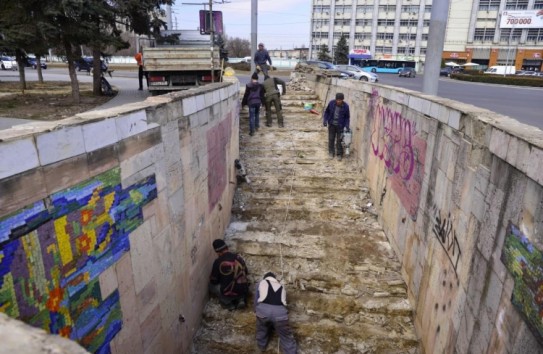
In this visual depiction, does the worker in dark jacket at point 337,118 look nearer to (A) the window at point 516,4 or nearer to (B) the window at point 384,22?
(A) the window at point 516,4

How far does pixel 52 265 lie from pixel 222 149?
5193mm

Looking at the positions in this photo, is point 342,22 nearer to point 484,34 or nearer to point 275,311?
point 484,34

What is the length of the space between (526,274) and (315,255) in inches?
186

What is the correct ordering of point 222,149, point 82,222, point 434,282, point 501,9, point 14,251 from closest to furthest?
point 14,251 → point 82,222 → point 434,282 → point 222,149 → point 501,9

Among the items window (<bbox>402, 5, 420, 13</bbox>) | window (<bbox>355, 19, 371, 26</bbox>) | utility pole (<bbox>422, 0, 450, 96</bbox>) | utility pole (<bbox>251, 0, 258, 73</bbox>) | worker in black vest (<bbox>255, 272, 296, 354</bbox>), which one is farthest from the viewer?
window (<bbox>355, 19, 371, 26</bbox>)

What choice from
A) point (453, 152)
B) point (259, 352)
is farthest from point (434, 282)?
point (259, 352)

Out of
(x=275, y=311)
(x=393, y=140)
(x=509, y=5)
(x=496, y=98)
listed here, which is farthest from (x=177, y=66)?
(x=509, y=5)

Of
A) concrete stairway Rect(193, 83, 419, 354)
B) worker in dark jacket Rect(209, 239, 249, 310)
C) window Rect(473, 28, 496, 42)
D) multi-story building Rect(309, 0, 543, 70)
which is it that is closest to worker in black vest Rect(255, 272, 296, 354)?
concrete stairway Rect(193, 83, 419, 354)

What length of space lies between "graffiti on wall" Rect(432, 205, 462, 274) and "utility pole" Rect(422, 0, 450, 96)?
10.5 ft

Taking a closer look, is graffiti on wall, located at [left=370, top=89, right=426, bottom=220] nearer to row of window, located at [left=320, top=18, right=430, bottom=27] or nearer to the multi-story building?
the multi-story building

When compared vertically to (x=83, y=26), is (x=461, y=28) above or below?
above

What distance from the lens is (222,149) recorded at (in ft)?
26.1

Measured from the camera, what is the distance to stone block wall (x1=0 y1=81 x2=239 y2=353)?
269cm

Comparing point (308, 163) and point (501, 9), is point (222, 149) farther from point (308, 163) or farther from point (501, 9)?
point (501, 9)
